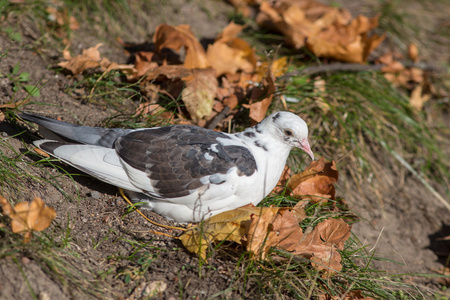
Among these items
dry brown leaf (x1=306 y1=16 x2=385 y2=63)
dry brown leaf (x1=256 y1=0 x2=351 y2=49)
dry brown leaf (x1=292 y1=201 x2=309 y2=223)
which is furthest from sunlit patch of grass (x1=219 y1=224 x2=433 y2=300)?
dry brown leaf (x1=256 y1=0 x2=351 y2=49)

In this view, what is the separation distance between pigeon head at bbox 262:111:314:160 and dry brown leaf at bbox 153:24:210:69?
47.3 inches

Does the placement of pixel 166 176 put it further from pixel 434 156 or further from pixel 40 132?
pixel 434 156

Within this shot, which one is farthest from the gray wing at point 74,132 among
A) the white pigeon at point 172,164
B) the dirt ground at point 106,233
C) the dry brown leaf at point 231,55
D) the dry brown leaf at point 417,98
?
the dry brown leaf at point 417,98

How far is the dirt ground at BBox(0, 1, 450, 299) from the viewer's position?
2143 mm

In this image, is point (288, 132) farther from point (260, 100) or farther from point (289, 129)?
point (260, 100)

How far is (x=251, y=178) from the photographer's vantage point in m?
2.60

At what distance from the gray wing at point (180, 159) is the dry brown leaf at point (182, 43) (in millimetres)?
1224

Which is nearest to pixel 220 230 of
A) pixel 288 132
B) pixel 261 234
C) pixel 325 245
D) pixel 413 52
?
pixel 261 234

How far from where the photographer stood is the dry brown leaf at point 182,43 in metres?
3.67

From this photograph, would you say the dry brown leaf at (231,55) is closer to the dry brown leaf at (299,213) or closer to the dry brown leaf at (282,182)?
the dry brown leaf at (282,182)

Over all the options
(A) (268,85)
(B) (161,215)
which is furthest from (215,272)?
(A) (268,85)

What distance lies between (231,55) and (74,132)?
1.76m

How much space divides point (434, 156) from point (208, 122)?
246cm

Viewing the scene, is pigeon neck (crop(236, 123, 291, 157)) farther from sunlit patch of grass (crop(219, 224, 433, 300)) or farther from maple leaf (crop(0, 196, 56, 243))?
maple leaf (crop(0, 196, 56, 243))
